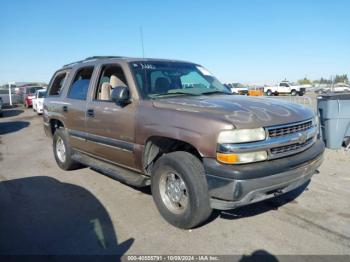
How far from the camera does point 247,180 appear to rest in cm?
330

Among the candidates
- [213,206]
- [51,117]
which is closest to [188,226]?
[213,206]

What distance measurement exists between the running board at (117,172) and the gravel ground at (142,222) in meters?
0.37

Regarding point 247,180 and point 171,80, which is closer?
point 247,180

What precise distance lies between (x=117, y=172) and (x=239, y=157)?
215cm

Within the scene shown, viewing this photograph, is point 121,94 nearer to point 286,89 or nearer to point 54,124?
point 54,124

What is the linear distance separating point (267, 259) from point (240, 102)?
5.82ft

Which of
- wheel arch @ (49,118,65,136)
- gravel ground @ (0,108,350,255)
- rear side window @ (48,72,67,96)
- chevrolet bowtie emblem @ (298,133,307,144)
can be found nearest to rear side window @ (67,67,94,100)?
rear side window @ (48,72,67,96)

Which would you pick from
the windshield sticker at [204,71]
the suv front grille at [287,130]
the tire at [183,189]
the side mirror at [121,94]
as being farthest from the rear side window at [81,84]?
the suv front grille at [287,130]

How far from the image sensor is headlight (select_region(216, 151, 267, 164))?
132 inches

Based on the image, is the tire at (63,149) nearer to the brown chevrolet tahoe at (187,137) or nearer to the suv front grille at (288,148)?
the brown chevrolet tahoe at (187,137)

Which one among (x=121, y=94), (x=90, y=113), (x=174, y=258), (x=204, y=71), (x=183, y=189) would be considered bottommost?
(x=174, y=258)

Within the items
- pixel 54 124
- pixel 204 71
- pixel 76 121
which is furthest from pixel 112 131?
pixel 54 124

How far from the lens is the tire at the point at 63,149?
20.9ft

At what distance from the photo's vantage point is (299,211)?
4402 millimetres
